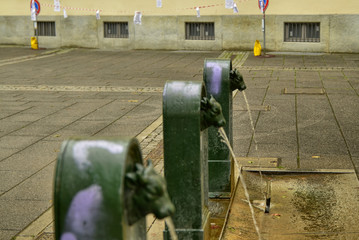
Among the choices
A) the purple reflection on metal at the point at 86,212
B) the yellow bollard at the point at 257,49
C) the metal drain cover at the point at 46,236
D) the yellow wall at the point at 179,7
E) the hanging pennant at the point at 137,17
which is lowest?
the metal drain cover at the point at 46,236

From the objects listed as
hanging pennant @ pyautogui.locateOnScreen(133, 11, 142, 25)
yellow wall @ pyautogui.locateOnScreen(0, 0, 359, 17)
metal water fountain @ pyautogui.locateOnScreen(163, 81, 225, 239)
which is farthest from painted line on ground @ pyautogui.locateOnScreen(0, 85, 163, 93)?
yellow wall @ pyautogui.locateOnScreen(0, 0, 359, 17)

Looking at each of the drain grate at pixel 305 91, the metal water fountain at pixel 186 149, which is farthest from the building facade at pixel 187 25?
the metal water fountain at pixel 186 149

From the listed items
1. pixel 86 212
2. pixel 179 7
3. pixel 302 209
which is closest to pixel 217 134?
pixel 302 209

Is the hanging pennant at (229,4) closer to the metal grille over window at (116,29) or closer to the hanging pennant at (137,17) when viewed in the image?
the hanging pennant at (137,17)

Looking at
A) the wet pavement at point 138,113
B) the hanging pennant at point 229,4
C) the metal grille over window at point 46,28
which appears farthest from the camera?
the metal grille over window at point 46,28

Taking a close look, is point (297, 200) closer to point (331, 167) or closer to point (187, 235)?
point (331, 167)

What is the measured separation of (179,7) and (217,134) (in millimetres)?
14649

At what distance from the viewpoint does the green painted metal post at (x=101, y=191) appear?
2.32m

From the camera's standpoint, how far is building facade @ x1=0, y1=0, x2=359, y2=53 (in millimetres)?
18547

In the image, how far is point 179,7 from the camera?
19.9 m

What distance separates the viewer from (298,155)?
697 cm

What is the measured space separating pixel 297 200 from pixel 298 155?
1494 mm

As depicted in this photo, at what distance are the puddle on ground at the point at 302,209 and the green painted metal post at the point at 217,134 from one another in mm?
201

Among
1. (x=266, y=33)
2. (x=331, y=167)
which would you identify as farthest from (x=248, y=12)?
(x=331, y=167)
